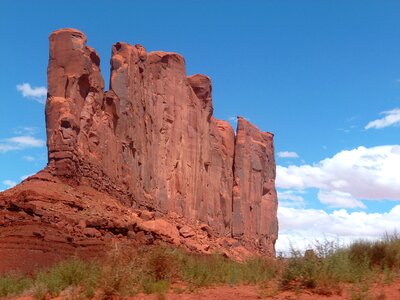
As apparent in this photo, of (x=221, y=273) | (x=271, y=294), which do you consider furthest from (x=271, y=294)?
(x=221, y=273)

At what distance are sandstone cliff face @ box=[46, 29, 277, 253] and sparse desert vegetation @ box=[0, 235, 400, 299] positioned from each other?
1584 cm

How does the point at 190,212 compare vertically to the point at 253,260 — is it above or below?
above

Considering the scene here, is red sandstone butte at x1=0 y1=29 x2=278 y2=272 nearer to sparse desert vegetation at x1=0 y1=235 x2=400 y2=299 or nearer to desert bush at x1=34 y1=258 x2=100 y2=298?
desert bush at x1=34 y1=258 x2=100 y2=298

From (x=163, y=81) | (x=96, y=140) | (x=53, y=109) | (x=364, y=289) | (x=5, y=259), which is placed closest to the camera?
(x=364, y=289)

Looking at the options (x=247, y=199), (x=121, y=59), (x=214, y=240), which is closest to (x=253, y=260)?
(x=121, y=59)

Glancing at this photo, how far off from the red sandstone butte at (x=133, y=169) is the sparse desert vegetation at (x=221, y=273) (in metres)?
7.74

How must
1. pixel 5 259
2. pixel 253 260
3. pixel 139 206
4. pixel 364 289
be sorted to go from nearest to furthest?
pixel 364 289, pixel 253 260, pixel 5 259, pixel 139 206

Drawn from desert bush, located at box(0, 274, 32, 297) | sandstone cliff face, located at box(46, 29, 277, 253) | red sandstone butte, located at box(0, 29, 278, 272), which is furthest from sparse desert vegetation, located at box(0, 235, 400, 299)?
sandstone cliff face, located at box(46, 29, 277, 253)

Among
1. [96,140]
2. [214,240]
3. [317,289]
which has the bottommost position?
[317,289]

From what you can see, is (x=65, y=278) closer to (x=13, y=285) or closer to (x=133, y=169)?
(x=13, y=285)

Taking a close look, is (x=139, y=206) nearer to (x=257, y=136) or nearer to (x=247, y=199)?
(x=247, y=199)

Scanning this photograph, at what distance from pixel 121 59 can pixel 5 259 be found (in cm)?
2091

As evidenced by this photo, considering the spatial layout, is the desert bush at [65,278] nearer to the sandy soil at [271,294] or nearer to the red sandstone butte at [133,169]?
the sandy soil at [271,294]

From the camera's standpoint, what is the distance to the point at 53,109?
31188mm
